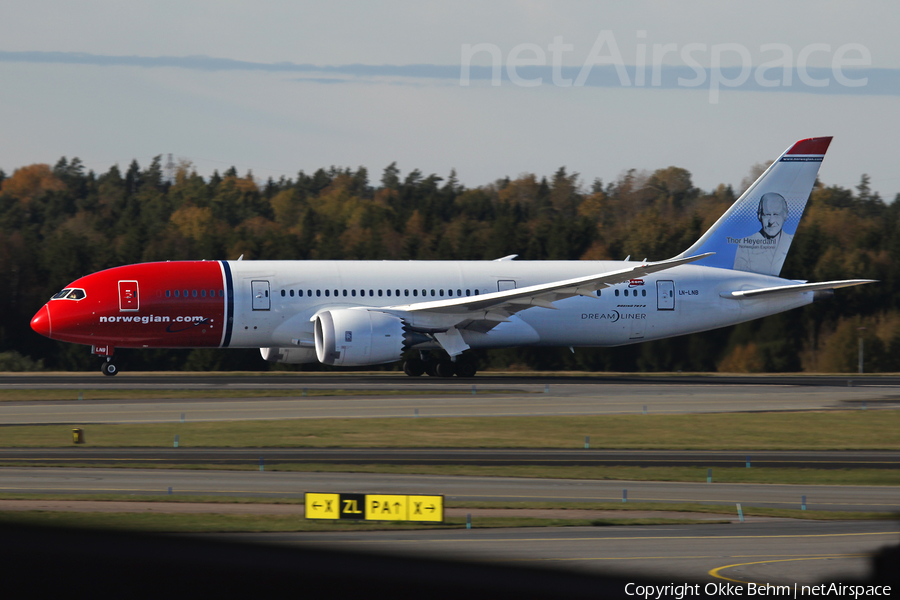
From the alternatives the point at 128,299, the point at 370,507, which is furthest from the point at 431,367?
the point at 370,507

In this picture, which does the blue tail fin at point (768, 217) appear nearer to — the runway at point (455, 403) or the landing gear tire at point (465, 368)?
the runway at point (455, 403)

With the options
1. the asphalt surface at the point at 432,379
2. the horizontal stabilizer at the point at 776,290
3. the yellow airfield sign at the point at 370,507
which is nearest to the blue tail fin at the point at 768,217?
the horizontal stabilizer at the point at 776,290

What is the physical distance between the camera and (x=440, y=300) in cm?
4638

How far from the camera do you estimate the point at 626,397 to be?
40844 mm

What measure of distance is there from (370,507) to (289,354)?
2932cm

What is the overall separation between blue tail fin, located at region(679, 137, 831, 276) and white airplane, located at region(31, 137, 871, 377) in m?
0.07

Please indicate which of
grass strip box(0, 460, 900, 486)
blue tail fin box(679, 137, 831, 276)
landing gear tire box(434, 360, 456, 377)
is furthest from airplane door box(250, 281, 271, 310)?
blue tail fin box(679, 137, 831, 276)

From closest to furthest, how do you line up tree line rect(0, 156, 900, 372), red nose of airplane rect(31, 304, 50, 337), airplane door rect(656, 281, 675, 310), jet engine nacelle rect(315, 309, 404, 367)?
jet engine nacelle rect(315, 309, 404, 367) → red nose of airplane rect(31, 304, 50, 337) → airplane door rect(656, 281, 675, 310) → tree line rect(0, 156, 900, 372)

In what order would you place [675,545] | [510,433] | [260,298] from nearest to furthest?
[675,545]
[510,433]
[260,298]

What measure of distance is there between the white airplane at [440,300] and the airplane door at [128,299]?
45mm

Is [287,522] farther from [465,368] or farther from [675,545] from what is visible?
[465,368]

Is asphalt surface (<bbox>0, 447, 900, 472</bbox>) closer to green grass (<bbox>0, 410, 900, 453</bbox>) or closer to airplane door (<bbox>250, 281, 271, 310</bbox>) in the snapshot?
green grass (<bbox>0, 410, 900, 453</bbox>)

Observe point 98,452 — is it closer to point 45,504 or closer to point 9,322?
point 45,504

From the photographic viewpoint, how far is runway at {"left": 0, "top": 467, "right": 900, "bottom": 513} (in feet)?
71.1
